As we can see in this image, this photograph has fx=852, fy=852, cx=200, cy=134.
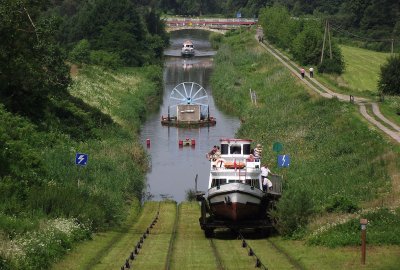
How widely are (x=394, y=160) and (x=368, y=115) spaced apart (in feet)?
75.5

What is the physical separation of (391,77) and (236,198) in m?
54.6

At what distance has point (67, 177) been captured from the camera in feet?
→ 157

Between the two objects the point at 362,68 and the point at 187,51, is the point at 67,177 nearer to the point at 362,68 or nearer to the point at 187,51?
the point at 362,68

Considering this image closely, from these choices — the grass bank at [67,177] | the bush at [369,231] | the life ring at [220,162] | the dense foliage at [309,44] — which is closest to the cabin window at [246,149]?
the life ring at [220,162]

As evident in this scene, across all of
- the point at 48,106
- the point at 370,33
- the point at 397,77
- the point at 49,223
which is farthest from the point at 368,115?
the point at 370,33

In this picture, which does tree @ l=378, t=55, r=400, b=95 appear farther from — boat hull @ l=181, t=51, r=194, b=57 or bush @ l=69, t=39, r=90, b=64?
boat hull @ l=181, t=51, r=194, b=57

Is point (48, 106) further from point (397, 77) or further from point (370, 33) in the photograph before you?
point (370, 33)

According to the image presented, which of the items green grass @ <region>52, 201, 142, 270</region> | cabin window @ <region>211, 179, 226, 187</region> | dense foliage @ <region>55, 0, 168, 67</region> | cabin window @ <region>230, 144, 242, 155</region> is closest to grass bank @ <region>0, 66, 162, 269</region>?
green grass @ <region>52, 201, 142, 270</region>

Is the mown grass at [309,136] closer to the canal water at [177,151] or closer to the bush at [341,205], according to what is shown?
the bush at [341,205]

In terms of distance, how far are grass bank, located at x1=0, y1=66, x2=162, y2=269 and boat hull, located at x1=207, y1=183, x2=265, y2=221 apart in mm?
5433

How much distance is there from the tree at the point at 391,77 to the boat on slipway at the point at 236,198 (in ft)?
164

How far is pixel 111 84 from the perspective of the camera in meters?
103

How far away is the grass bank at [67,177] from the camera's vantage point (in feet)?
103

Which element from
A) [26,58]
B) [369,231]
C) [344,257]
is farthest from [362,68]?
[344,257]
